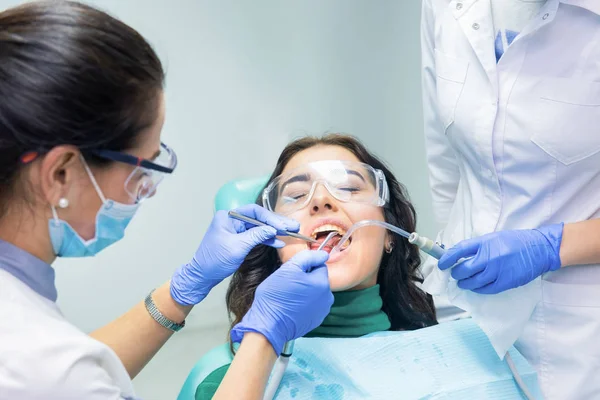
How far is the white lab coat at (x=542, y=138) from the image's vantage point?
146 centimetres

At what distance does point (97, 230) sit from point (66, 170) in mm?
149

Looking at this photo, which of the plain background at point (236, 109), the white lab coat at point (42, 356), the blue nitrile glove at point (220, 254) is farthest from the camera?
the plain background at point (236, 109)

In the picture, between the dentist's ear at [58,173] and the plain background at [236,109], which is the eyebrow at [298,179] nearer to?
the dentist's ear at [58,173]

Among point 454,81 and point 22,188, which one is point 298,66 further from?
A: point 22,188

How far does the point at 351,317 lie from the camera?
1722 mm

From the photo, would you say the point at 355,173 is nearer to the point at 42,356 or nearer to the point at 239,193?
the point at 239,193

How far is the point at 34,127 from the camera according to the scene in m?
0.96

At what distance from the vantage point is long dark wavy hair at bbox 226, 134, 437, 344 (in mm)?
1891

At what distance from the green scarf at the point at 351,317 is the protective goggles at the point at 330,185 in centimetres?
26

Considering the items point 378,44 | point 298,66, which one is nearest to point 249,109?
point 298,66

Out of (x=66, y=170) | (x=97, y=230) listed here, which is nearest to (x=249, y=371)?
(x=97, y=230)

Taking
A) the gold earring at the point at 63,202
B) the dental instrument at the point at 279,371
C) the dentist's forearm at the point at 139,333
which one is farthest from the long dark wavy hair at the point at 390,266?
the gold earring at the point at 63,202

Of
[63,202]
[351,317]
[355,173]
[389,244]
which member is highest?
[63,202]

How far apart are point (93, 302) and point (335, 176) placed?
1.62m
